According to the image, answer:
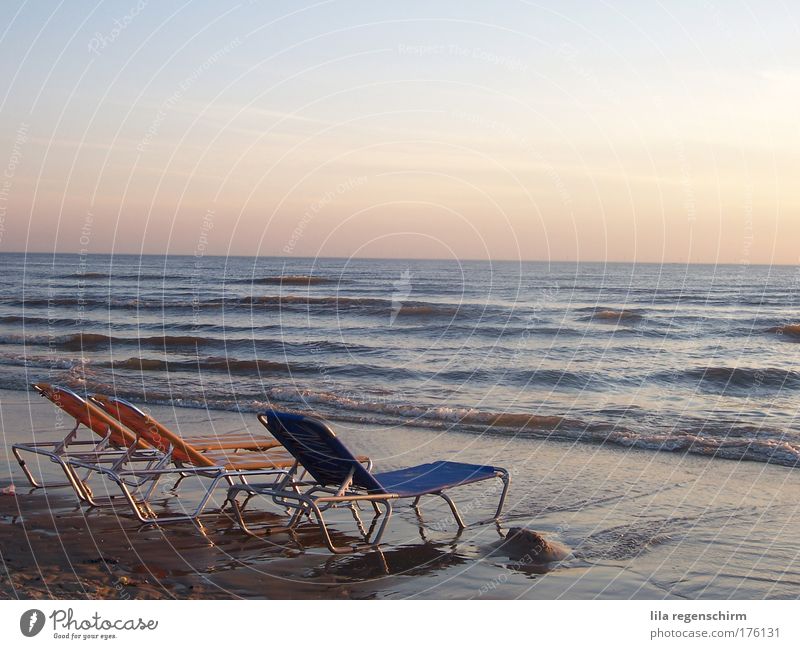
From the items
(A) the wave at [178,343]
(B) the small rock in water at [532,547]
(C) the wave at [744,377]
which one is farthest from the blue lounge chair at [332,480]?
(A) the wave at [178,343]

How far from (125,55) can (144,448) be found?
443cm

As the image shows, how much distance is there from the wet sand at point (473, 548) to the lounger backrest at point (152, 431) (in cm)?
49

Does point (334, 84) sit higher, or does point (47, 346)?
point (334, 84)

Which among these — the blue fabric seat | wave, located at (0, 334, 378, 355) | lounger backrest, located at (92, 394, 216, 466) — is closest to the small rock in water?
the blue fabric seat

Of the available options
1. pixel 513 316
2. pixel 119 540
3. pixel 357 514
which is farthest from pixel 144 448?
pixel 513 316

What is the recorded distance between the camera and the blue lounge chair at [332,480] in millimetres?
5984

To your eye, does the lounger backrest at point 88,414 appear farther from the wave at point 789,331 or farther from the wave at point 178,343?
the wave at point 789,331

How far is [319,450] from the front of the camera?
6.12m

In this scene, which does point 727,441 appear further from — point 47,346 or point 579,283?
point 579,283

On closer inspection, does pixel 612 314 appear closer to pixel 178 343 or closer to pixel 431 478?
pixel 178 343

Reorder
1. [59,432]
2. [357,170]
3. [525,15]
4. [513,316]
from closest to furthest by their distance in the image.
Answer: [525,15] < [59,432] < [357,170] < [513,316]

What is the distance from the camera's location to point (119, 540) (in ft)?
20.6

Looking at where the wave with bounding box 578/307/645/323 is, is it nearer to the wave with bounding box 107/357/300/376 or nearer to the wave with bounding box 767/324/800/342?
the wave with bounding box 767/324/800/342

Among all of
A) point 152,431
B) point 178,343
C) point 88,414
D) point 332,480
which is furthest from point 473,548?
point 178,343
